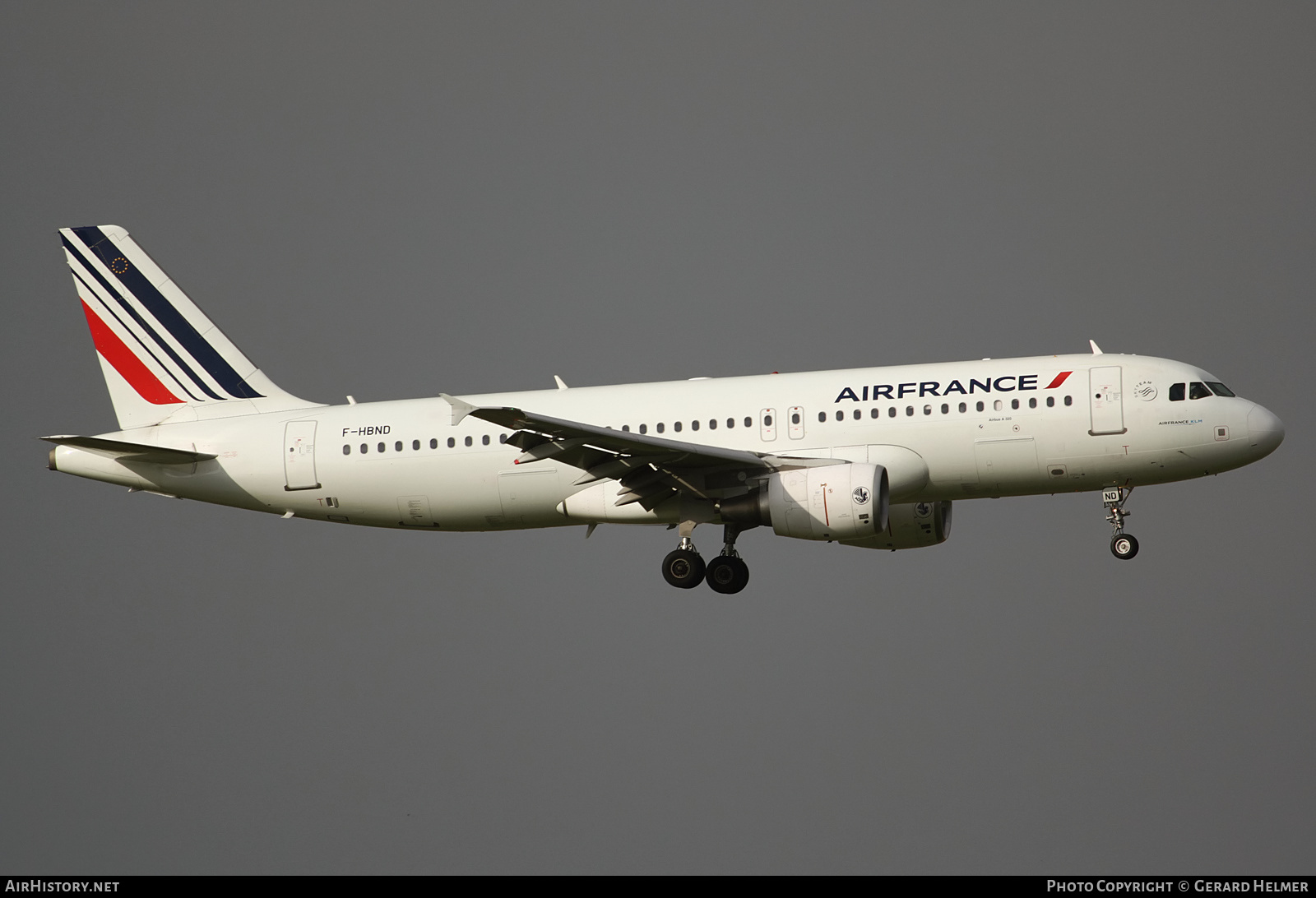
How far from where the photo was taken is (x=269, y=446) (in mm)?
41031

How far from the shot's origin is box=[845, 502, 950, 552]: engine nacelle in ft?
136

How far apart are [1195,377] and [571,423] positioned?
15105 millimetres

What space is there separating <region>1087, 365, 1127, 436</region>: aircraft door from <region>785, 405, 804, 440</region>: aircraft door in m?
6.75

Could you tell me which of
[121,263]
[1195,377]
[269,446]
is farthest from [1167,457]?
[121,263]

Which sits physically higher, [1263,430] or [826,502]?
[1263,430]

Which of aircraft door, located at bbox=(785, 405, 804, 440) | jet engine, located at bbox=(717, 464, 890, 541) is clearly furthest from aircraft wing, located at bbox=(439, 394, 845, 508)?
aircraft door, located at bbox=(785, 405, 804, 440)

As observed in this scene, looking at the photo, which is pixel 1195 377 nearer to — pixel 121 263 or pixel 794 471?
pixel 794 471

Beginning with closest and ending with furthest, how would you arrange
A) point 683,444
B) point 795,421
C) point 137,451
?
point 683,444 < point 795,421 < point 137,451

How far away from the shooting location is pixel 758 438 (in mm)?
37938

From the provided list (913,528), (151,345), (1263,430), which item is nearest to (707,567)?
(913,528)

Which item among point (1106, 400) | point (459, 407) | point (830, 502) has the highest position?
point (1106, 400)

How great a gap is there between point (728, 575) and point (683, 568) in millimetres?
1173

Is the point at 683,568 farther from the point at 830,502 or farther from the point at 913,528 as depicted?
the point at 913,528

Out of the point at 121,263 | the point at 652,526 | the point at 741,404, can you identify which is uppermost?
the point at 121,263
